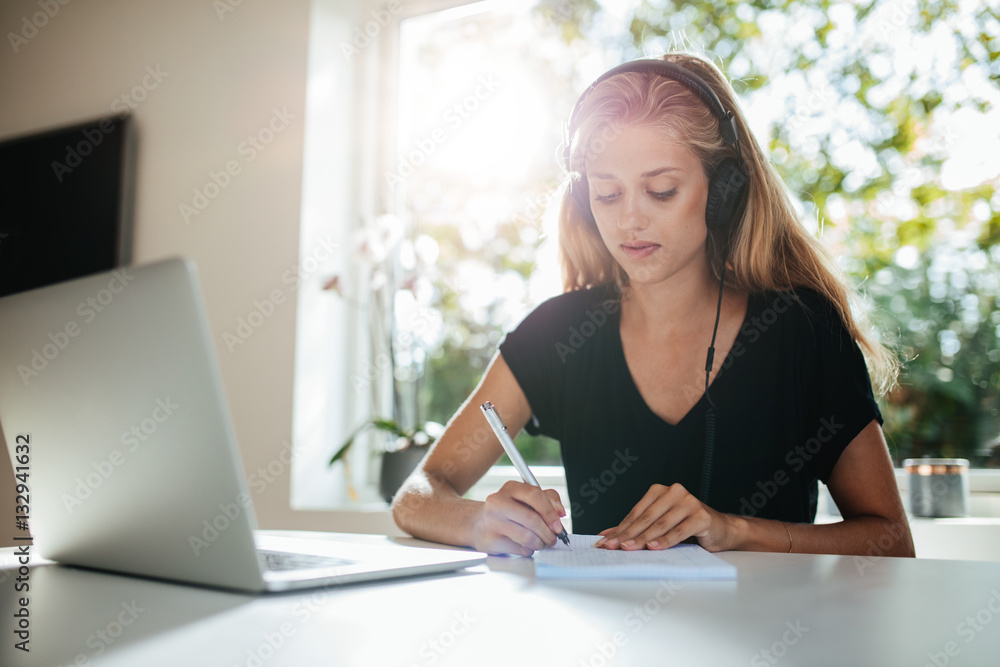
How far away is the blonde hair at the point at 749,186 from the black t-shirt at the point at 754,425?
45mm

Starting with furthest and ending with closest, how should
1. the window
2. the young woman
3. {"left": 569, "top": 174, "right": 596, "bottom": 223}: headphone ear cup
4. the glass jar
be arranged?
the window < the glass jar < {"left": 569, "top": 174, "right": 596, "bottom": 223}: headphone ear cup < the young woman

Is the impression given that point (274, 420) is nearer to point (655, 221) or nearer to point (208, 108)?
point (208, 108)

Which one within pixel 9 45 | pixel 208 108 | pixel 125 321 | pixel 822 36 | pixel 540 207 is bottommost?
pixel 125 321

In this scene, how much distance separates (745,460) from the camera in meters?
1.22

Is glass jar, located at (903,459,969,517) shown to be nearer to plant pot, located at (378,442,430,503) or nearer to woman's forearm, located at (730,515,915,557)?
woman's forearm, located at (730,515,915,557)

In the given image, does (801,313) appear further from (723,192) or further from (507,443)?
(507,443)

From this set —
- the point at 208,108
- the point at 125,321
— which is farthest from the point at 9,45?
the point at 125,321

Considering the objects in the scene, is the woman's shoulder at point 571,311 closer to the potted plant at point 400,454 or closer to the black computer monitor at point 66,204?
the potted plant at point 400,454

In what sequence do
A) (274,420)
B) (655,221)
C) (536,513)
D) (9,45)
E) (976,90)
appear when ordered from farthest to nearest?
(9,45) < (274,420) < (976,90) < (655,221) < (536,513)

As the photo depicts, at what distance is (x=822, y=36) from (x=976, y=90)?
385 millimetres

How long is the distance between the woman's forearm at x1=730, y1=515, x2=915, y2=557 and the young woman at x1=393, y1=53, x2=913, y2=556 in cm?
3

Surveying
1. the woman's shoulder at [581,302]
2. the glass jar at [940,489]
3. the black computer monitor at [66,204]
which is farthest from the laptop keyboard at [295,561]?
the black computer monitor at [66,204]

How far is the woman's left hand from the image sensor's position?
2.72 feet

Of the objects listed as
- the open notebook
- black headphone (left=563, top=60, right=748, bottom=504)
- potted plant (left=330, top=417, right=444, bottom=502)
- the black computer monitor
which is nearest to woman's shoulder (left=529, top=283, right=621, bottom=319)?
black headphone (left=563, top=60, right=748, bottom=504)
